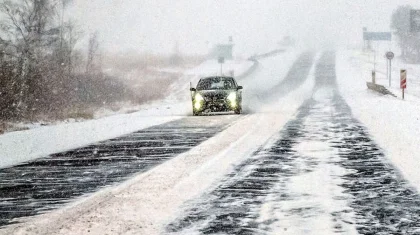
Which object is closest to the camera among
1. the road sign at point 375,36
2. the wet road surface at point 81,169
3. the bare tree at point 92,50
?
the wet road surface at point 81,169

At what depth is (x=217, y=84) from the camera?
24.1 m

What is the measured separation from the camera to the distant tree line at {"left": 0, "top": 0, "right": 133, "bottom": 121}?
78.7ft

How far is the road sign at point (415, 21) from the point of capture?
67.2m

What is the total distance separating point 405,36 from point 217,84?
124127 mm

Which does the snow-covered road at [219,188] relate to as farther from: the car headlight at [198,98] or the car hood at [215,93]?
the car headlight at [198,98]

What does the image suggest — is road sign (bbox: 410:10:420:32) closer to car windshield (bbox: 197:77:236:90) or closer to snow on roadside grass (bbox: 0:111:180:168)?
car windshield (bbox: 197:77:236:90)

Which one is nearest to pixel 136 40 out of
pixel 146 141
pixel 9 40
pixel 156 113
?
pixel 9 40

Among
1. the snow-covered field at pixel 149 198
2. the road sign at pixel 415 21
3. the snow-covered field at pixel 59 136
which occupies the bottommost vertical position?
the snow-covered field at pixel 149 198

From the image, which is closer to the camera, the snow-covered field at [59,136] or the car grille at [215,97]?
the snow-covered field at [59,136]

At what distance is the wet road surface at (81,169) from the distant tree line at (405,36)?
403 ft

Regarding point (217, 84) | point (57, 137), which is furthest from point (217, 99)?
point (57, 137)

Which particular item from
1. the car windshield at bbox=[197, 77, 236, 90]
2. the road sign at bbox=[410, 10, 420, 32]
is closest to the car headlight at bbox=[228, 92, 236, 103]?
the car windshield at bbox=[197, 77, 236, 90]

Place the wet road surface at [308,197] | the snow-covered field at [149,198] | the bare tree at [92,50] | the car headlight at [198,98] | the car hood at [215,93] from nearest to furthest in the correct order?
the wet road surface at [308,197] < the snow-covered field at [149,198] < the car hood at [215,93] < the car headlight at [198,98] < the bare tree at [92,50]

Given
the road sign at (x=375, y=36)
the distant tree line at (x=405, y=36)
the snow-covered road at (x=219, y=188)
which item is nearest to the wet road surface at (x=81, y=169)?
the snow-covered road at (x=219, y=188)
